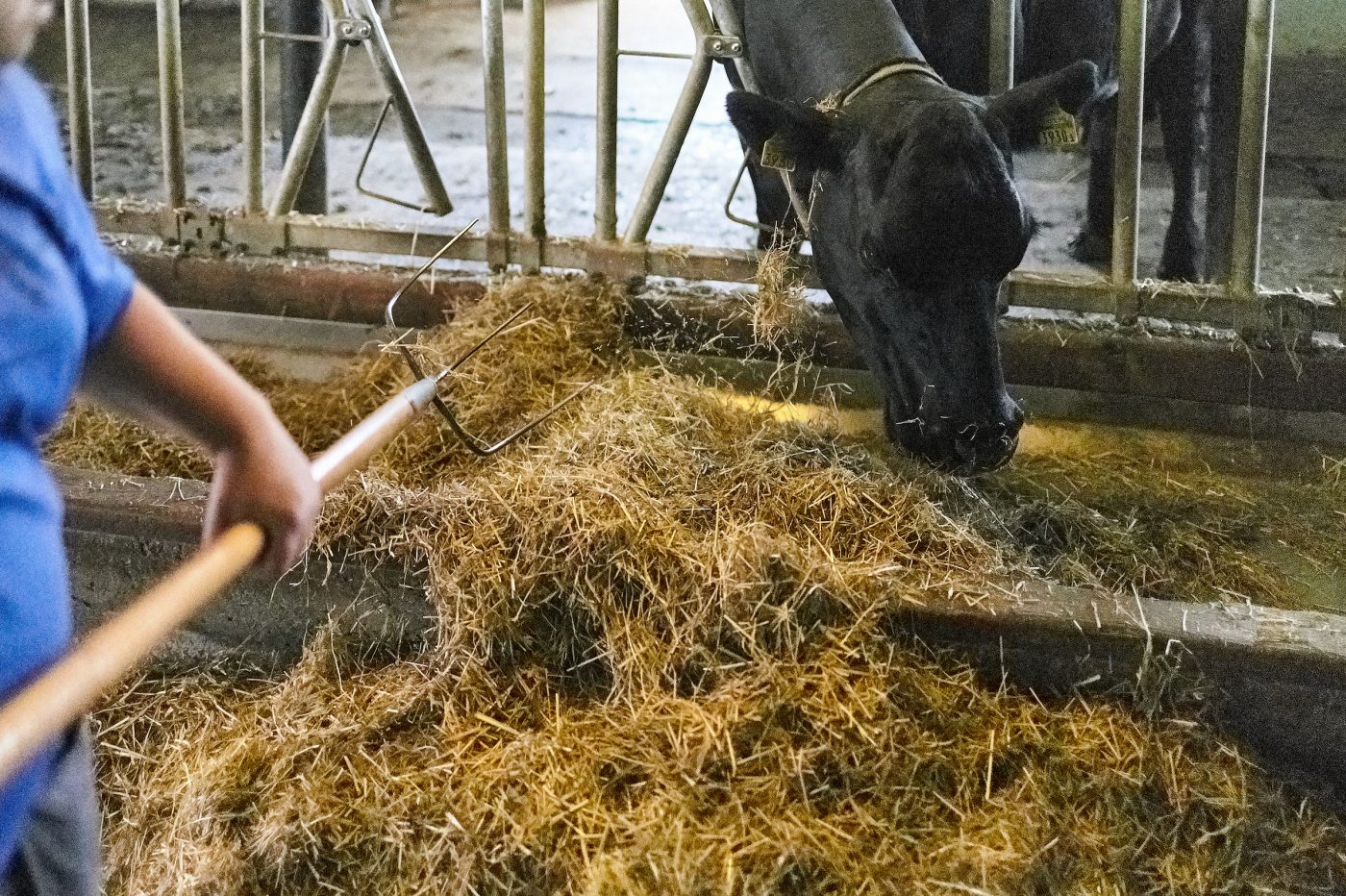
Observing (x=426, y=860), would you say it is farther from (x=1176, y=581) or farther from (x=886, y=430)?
(x=1176, y=581)

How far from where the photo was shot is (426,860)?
2102mm

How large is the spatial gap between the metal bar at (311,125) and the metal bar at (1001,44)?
2.39m

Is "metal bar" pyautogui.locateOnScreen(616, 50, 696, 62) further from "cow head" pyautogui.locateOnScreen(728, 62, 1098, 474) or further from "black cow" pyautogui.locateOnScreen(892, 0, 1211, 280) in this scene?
"black cow" pyautogui.locateOnScreen(892, 0, 1211, 280)

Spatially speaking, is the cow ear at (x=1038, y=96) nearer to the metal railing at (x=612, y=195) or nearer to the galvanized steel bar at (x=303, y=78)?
the metal railing at (x=612, y=195)

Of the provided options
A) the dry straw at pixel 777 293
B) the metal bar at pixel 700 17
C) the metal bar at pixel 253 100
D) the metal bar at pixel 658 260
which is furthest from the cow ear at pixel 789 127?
the metal bar at pixel 253 100

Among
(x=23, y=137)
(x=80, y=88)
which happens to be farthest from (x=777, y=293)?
(x=80, y=88)

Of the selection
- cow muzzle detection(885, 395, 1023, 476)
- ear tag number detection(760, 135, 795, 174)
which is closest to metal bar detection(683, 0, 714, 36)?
ear tag number detection(760, 135, 795, 174)

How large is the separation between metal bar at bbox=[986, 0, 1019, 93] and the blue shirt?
Answer: 10.7 ft

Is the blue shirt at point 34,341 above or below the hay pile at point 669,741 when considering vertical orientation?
above

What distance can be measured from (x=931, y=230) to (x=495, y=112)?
6.72 ft

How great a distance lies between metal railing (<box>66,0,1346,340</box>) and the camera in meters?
3.58

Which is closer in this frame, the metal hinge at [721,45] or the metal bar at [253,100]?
the metal hinge at [721,45]

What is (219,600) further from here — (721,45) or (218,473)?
(721,45)

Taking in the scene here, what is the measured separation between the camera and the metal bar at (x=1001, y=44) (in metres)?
3.69
